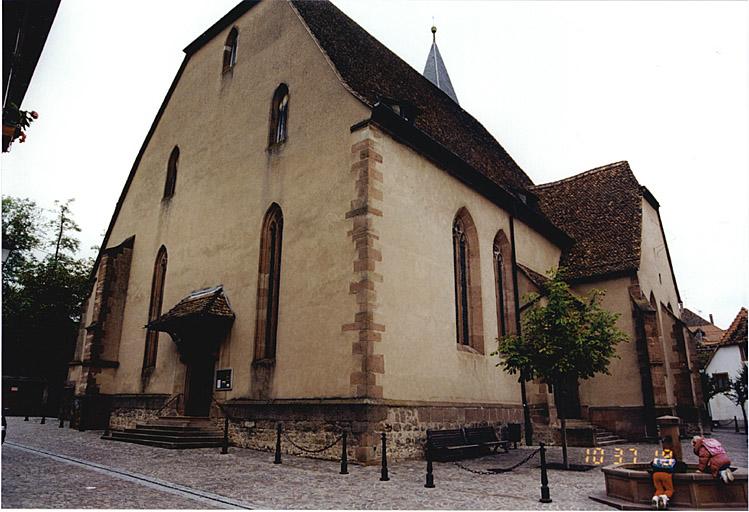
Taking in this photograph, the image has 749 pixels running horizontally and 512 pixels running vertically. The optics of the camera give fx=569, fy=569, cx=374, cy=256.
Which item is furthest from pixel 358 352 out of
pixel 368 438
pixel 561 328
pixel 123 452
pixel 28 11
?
pixel 28 11

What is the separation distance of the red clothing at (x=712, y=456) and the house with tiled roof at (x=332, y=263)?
615 centimetres

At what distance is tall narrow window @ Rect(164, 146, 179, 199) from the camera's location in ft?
68.8

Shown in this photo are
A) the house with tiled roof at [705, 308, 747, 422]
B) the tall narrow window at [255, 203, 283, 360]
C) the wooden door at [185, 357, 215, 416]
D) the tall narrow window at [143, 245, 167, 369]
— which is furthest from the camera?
the house with tiled roof at [705, 308, 747, 422]

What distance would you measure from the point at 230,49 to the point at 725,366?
36.2 meters

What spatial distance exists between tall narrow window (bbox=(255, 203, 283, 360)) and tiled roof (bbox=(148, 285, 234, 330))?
4.15 ft

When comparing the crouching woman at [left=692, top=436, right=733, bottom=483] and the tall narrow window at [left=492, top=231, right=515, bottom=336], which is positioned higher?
the tall narrow window at [left=492, top=231, right=515, bottom=336]

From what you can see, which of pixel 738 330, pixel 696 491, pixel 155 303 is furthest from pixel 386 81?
pixel 738 330

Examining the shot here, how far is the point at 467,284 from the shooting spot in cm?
1694

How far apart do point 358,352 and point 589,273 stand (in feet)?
41.7

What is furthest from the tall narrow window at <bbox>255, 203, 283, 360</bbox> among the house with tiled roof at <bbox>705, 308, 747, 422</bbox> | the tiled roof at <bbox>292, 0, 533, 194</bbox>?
the house with tiled roof at <bbox>705, 308, 747, 422</bbox>

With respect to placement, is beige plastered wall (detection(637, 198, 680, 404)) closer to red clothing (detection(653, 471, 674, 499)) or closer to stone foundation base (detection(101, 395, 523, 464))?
stone foundation base (detection(101, 395, 523, 464))

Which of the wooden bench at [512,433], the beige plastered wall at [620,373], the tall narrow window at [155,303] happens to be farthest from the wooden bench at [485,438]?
the tall narrow window at [155,303]

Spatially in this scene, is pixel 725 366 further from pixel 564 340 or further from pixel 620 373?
pixel 564 340

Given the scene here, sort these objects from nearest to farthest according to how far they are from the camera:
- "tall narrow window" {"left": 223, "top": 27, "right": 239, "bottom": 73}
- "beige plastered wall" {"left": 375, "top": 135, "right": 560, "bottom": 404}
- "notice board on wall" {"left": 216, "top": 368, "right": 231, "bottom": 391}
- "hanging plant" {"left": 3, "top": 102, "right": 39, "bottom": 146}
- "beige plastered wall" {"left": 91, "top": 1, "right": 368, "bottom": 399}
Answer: "hanging plant" {"left": 3, "top": 102, "right": 39, "bottom": 146}, "beige plastered wall" {"left": 375, "top": 135, "right": 560, "bottom": 404}, "beige plastered wall" {"left": 91, "top": 1, "right": 368, "bottom": 399}, "notice board on wall" {"left": 216, "top": 368, "right": 231, "bottom": 391}, "tall narrow window" {"left": 223, "top": 27, "right": 239, "bottom": 73}
